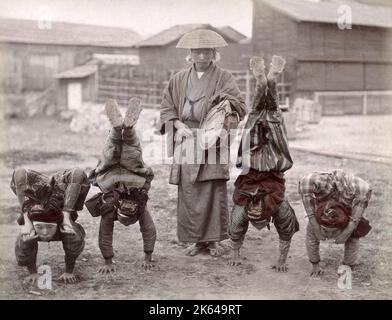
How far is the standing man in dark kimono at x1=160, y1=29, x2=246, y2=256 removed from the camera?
459 cm

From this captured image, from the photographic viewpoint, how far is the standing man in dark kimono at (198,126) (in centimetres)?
459

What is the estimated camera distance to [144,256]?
4754 millimetres

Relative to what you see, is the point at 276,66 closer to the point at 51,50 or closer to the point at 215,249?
the point at 215,249

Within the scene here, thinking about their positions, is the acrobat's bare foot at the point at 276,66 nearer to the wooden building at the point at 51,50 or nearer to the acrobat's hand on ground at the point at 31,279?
the acrobat's hand on ground at the point at 31,279

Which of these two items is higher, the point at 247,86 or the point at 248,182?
the point at 247,86

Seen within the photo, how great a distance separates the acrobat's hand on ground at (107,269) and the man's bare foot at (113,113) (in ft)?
4.24

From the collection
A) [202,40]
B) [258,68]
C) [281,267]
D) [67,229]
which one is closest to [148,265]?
[67,229]

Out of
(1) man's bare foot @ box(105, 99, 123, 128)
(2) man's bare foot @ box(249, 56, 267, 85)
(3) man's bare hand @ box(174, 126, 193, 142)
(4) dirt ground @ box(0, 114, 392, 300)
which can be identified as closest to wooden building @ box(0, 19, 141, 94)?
(4) dirt ground @ box(0, 114, 392, 300)

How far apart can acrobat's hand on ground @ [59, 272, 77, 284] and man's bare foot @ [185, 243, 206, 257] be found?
3.93 feet

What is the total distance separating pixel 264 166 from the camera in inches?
166

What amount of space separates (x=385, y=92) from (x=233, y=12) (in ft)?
34.6

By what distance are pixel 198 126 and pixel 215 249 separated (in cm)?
125
